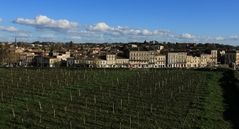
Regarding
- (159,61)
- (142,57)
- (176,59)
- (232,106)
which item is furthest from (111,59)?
(232,106)

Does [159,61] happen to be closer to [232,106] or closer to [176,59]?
[176,59]

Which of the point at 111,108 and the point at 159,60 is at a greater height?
the point at 111,108

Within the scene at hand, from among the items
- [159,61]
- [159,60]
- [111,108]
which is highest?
[111,108]

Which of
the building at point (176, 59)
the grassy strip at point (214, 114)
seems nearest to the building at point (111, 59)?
the building at point (176, 59)

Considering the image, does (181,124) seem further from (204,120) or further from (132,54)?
(132,54)

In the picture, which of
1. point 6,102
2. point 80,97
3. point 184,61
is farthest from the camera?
point 184,61

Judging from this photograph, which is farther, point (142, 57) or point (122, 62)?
point (142, 57)

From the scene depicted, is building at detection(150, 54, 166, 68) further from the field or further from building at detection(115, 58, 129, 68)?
the field

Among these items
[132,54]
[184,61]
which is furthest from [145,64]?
[184,61]

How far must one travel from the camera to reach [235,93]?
142ft

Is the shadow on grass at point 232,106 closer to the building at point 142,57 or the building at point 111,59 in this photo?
the building at point 111,59

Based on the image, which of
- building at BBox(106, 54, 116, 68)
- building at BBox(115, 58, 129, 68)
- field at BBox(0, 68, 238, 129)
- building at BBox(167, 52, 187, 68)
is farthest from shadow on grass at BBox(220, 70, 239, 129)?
building at BBox(167, 52, 187, 68)

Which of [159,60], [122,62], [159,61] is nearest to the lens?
[122,62]

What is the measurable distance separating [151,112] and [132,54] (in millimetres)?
152660
